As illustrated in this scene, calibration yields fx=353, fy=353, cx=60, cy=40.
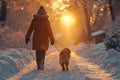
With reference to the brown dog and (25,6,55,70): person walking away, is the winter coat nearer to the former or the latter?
(25,6,55,70): person walking away

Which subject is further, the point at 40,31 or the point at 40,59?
the point at 40,31

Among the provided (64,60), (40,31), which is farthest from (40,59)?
(40,31)

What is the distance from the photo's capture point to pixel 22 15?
4316cm

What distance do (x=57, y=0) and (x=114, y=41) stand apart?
3215 cm

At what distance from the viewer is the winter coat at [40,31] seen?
44.4 ft

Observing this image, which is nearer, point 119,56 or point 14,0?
point 119,56

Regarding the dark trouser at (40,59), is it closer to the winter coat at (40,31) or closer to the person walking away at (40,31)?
the person walking away at (40,31)

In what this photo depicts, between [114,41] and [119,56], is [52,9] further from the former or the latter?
[119,56]

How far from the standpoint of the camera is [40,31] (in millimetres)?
13680

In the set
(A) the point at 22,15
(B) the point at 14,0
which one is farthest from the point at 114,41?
(A) the point at 22,15

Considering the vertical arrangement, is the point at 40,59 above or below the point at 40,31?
below

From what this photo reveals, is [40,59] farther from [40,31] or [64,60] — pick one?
[40,31]

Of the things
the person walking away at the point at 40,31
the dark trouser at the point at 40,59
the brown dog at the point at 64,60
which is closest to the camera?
the brown dog at the point at 64,60

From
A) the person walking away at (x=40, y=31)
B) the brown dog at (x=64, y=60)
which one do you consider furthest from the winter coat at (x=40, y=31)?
the brown dog at (x=64, y=60)
